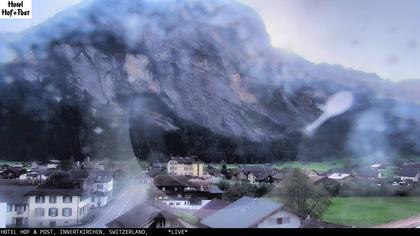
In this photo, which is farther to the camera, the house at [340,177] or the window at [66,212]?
the house at [340,177]

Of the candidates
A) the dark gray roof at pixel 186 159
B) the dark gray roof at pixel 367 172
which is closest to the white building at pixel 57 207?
the dark gray roof at pixel 186 159

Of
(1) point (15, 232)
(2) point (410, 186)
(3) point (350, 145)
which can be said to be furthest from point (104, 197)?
(2) point (410, 186)

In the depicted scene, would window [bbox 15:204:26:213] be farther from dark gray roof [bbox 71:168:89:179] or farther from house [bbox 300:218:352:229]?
house [bbox 300:218:352:229]

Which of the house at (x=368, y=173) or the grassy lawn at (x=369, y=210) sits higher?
the house at (x=368, y=173)

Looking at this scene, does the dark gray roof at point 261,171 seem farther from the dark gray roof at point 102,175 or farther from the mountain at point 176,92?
the dark gray roof at point 102,175

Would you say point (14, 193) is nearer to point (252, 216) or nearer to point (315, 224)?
point (252, 216)

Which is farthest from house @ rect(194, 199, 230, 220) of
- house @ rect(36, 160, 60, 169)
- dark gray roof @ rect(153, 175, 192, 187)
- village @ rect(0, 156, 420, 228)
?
house @ rect(36, 160, 60, 169)

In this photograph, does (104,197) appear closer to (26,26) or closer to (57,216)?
(57,216)

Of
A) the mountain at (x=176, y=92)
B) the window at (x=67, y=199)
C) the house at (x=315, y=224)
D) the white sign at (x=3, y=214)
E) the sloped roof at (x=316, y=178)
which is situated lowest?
the house at (x=315, y=224)
